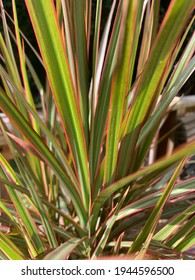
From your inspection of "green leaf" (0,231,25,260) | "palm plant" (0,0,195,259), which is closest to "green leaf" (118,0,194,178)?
"palm plant" (0,0,195,259)

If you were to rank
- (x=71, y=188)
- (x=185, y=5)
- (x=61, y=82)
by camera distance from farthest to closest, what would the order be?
1. (x=71, y=188)
2. (x=61, y=82)
3. (x=185, y=5)

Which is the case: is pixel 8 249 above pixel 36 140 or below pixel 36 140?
below

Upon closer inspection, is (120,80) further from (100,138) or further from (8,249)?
(8,249)

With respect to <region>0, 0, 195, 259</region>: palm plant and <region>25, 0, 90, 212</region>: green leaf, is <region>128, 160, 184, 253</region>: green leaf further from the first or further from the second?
<region>25, 0, 90, 212</region>: green leaf

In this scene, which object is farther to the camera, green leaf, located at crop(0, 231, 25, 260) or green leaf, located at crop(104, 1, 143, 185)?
green leaf, located at crop(0, 231, 25, 260)

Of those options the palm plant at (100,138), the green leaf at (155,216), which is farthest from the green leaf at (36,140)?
the green leaf at (155,216)

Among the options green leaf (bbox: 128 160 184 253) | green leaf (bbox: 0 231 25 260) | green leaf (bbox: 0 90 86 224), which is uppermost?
green leaf (bbox: 0 90 86 224)

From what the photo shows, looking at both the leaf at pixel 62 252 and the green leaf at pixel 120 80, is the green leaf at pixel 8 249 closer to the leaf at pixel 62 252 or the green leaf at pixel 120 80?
the leaf at pixel 62 252

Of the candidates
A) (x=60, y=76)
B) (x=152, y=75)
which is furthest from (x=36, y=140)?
(x=152, y=75)

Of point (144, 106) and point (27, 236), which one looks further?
point (27, 236)
